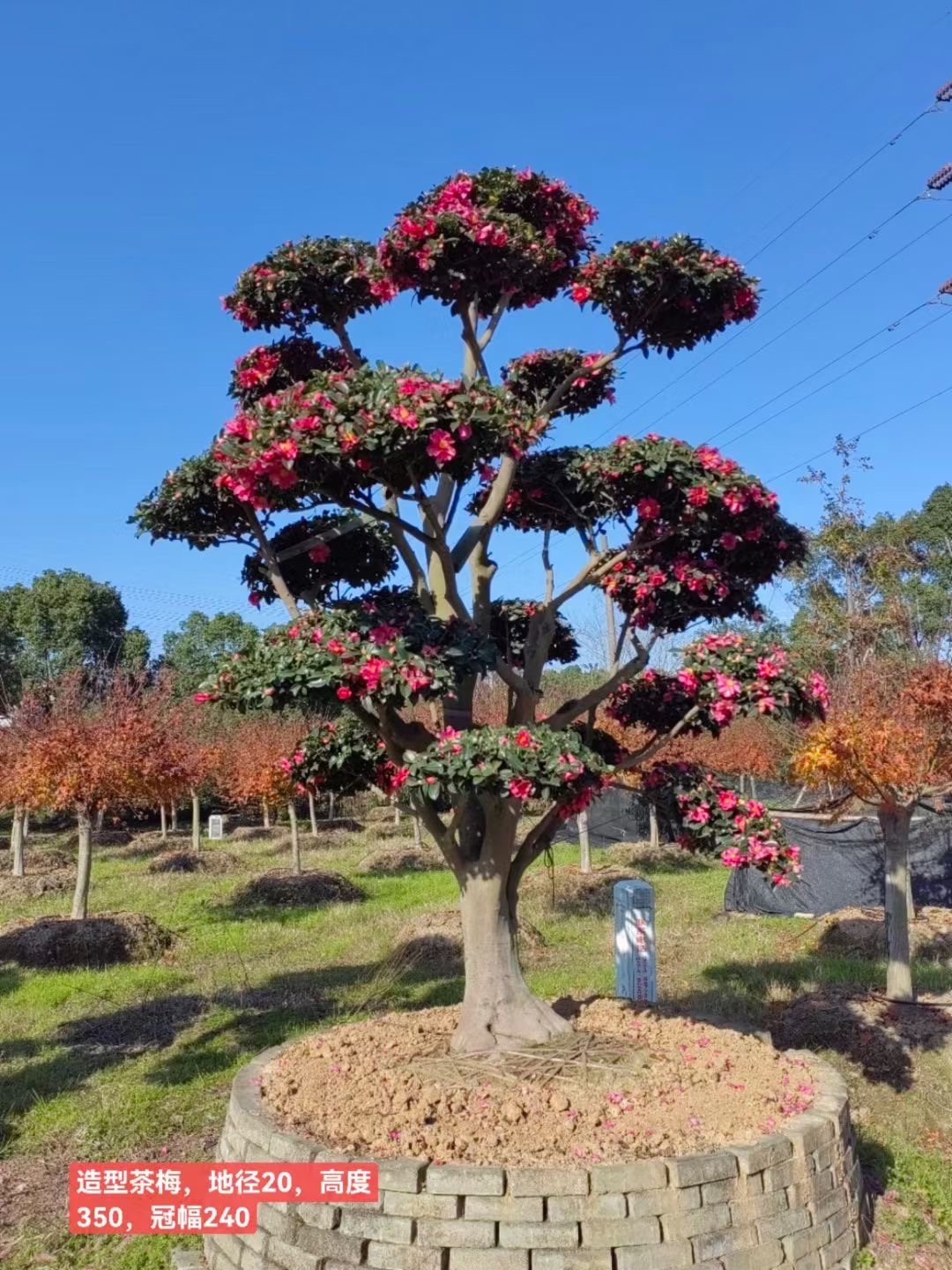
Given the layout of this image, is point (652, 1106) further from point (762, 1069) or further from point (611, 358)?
point (611, 358)

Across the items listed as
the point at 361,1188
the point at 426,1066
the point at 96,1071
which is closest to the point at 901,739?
the point at 426,1066

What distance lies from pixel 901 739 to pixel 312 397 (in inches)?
274

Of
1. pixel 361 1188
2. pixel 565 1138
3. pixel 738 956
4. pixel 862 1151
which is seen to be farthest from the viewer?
pixel 738 956

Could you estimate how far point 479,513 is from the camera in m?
6.31

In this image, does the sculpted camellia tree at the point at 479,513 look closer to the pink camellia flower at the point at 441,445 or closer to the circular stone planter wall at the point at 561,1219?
the pink camellia flower at the point at 441,445

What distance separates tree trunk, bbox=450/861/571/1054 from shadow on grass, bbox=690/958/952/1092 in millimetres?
2725

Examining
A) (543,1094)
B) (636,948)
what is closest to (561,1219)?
(543,1094)

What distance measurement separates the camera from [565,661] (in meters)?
7.04

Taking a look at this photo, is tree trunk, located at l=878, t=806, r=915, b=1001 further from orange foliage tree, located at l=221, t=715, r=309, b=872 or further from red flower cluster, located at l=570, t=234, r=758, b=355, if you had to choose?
orange foliage tree, located at l=221, t=715, r=309, b=872

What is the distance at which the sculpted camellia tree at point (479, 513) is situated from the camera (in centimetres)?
455

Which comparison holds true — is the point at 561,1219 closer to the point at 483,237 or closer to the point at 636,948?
the point at 636,948

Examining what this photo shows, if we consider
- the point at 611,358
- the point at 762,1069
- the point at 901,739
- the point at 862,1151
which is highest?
the point at 611,358

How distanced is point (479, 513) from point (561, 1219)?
400 centimetres

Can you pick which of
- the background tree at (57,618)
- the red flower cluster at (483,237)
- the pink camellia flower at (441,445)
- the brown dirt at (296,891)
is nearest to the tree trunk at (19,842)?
the brown dirt at (296,891)
